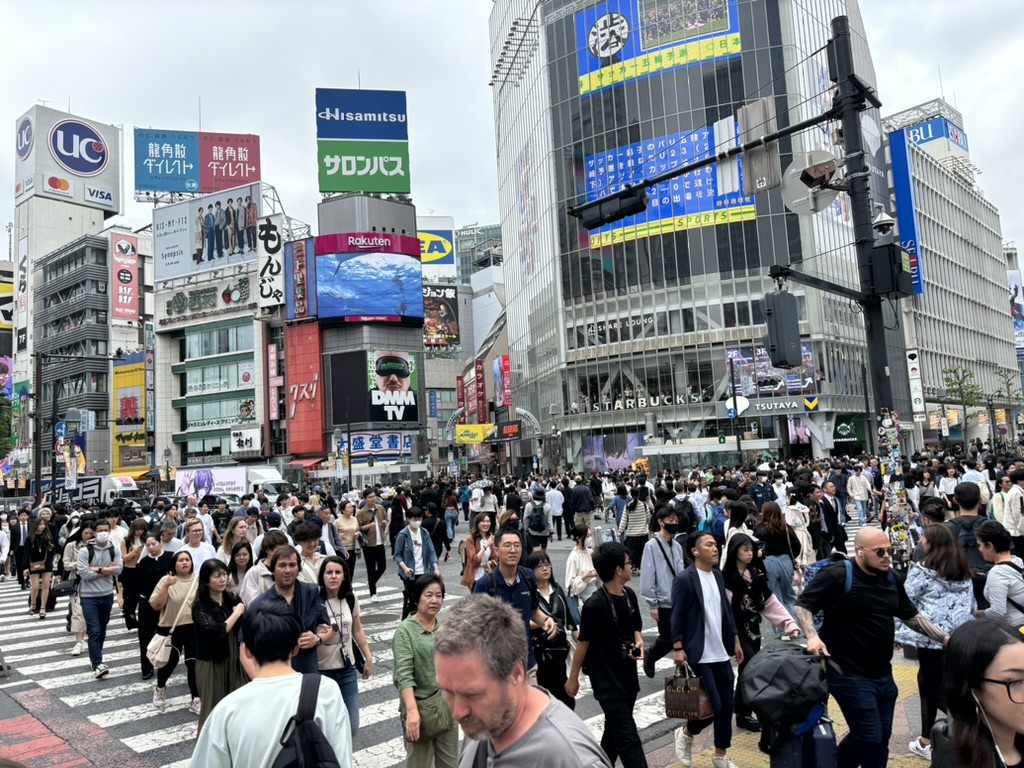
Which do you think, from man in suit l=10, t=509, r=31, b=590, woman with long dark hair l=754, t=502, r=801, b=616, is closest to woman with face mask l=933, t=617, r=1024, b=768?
woman with long dark hair l=754, t=502, r=801, b=616

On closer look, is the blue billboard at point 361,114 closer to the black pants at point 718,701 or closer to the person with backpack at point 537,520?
the person with backpack at point 537,520

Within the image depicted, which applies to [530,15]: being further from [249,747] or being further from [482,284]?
[249,747]

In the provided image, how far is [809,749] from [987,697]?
1.91 m

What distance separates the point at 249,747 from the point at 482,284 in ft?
398

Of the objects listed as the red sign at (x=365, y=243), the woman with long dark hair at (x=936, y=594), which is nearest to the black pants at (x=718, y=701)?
the woman with long dark hair at (x=936, y=594)

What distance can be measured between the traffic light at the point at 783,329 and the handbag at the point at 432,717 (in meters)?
5.82

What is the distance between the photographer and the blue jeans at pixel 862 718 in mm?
4672

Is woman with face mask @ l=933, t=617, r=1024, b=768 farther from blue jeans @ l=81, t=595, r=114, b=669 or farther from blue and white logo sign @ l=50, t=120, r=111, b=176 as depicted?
blue and white logo sign @ l=50, t=120, r=111, b=176

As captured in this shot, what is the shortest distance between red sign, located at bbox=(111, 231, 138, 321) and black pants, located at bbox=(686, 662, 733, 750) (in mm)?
90849

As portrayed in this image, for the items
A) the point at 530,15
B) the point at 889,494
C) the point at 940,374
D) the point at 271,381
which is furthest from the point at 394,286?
the point at 889,494

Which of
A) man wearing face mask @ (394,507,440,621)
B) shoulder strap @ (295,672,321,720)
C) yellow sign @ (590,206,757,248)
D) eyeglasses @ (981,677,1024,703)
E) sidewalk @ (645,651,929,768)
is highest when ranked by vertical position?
yellow sign @ (590,206,757,248)

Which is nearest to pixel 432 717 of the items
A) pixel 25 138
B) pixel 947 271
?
pixel 947 271

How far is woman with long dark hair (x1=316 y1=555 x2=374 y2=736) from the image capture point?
567cm

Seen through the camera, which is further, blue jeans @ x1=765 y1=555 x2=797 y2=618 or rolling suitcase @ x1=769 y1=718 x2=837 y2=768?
blue jeans @ x1=765 y1=555 x2=797 y2=618
